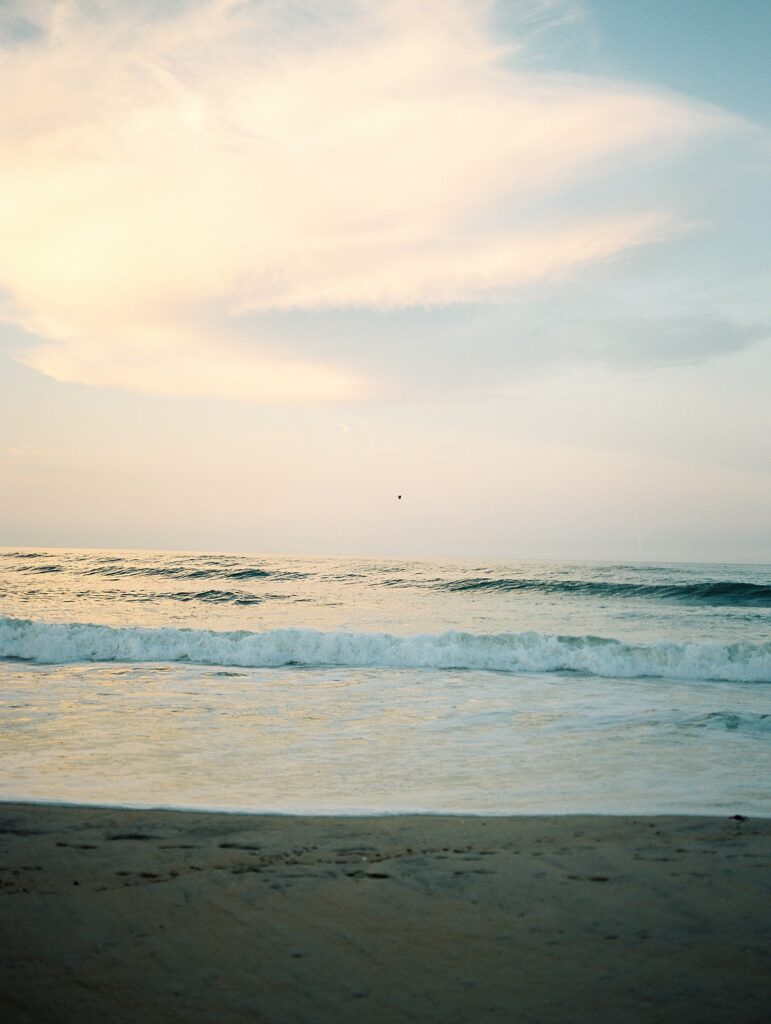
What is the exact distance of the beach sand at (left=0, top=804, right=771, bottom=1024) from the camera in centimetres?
262

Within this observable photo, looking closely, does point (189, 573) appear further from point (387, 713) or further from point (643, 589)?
point (387, 713)

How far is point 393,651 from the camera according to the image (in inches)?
586

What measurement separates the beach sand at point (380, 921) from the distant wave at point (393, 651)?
953 cm

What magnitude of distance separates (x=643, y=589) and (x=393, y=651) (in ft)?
63.8

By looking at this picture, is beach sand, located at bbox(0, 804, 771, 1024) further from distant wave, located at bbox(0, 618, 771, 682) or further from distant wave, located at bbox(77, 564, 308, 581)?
distant wave, located at bbox(77, 564, 308, 581)

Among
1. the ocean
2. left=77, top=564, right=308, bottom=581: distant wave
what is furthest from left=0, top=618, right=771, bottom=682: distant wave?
left=77, top=564, right=308, bottom=581: distant wave

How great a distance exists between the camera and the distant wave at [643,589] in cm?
2855

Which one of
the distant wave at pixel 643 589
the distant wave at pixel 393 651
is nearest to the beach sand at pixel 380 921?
the distant wave at pixel 393 651

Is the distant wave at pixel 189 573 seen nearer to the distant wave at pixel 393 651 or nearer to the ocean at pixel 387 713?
the ocean at pixel 387 713

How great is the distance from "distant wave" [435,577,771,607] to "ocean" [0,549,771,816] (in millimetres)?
5583

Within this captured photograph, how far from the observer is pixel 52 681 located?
1142 cm

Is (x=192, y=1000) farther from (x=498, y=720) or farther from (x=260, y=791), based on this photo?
(x=498, y=720)

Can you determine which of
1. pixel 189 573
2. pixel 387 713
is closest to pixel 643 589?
pixel 189 573

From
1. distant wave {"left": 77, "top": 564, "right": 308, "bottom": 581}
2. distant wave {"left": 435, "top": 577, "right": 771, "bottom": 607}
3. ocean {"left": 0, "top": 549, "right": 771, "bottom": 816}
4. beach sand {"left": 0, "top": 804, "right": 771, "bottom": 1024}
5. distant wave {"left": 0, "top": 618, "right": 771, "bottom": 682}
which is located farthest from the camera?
distant wave {"left": 77, "top": 564, "right": 308, "bottom": 581}
